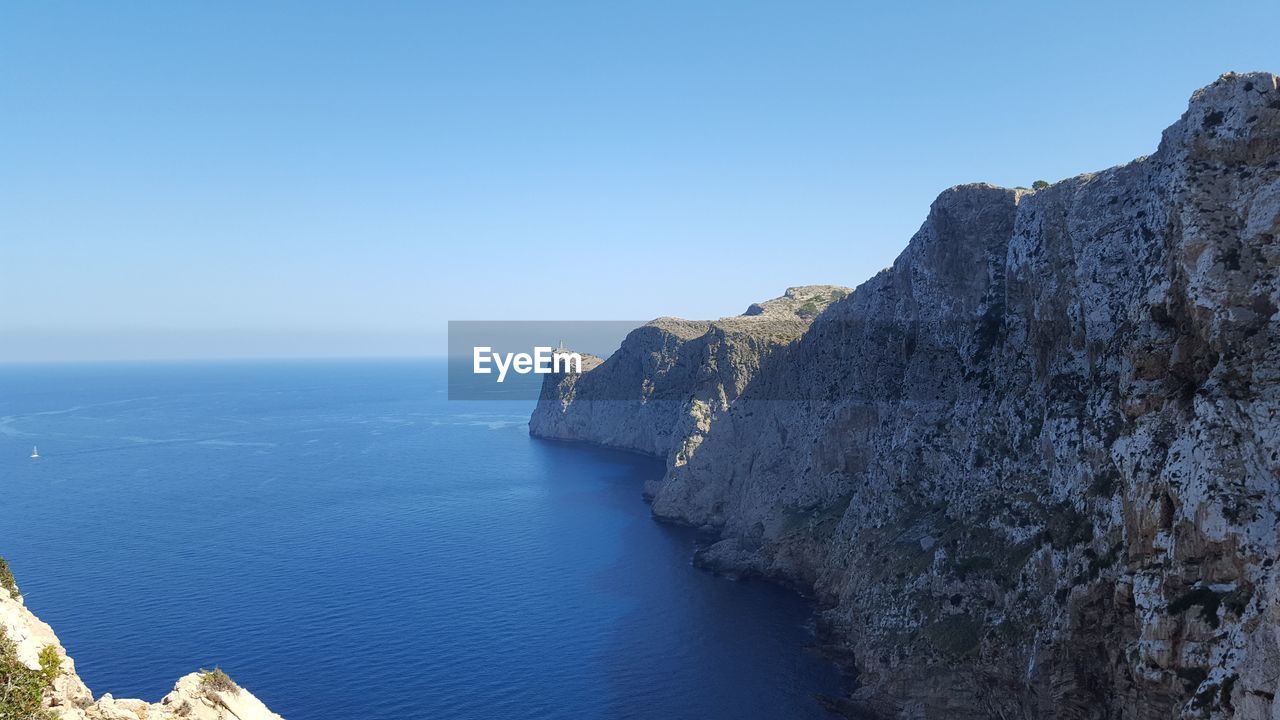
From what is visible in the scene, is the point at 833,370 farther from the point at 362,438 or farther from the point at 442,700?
the point at 362,438

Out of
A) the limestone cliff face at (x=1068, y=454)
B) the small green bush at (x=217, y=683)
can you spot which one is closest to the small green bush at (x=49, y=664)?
the small green bush at (x=217, y=683)

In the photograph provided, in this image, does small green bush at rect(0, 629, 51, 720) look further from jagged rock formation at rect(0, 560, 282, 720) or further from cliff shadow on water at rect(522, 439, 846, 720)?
cliff shadow on water at rect(522, 439, 846, 720)

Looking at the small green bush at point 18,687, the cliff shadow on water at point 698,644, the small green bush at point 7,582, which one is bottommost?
the cliff shadow on water at point 698,644

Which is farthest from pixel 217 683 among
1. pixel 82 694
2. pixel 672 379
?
pixel 672 379

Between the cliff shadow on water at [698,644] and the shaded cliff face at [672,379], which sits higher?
the shaded cliff face at [672,379]

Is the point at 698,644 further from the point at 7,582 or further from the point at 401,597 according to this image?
the point at 7,582

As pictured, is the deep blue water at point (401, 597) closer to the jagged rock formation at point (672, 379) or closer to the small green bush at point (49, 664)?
the jagged rock formation at point (672, 379)

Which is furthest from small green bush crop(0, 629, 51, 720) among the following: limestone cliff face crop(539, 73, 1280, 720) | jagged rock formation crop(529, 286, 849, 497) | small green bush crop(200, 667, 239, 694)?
jagged rock formation crop(529, 286, 849, 497)
